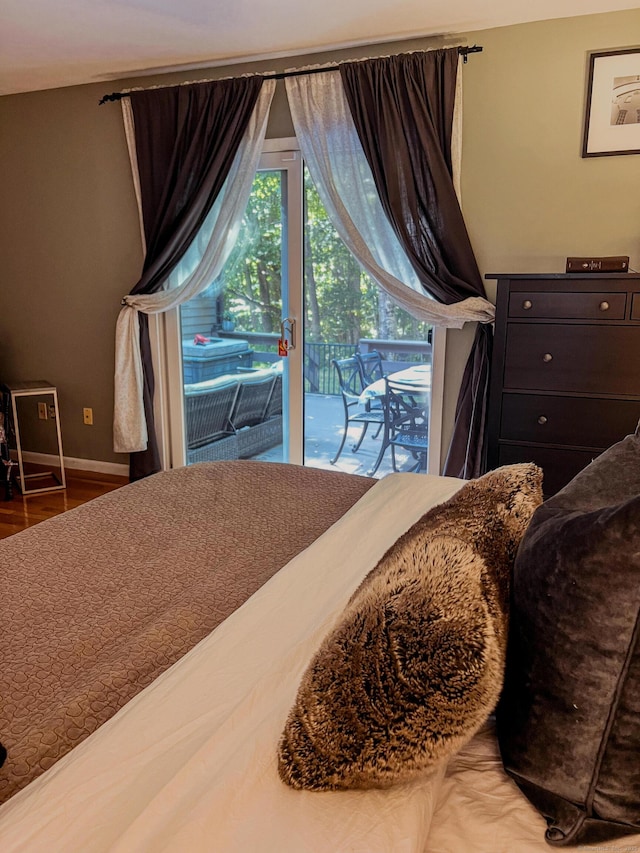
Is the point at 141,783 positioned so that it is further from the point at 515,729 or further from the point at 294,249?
the point at 294,249

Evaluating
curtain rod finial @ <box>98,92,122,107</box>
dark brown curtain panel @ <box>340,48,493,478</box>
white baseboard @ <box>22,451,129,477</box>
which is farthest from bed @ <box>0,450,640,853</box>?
curtain rod finial @ <box>98,92,122,107</box>

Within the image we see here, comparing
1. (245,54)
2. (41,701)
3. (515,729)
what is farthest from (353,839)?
(245,54)

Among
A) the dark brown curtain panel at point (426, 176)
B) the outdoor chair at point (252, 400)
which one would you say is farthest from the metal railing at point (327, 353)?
the dark brown curtain panel at point (426, 176)

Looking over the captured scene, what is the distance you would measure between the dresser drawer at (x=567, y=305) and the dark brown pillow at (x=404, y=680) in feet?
6.33

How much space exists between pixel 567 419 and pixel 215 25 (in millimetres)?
2454

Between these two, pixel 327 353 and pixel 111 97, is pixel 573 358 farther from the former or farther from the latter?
pixel 111 97

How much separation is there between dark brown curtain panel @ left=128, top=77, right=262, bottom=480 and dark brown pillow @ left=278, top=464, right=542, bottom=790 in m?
3.28

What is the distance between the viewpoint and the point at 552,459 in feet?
8.68

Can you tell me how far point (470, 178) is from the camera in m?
3.21

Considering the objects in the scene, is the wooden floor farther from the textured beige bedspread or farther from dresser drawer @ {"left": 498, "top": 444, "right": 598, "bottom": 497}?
dresser drawer @ {"left": 498, "top": 444, "right": 598, "bottom": 497}

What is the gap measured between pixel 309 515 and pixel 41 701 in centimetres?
91

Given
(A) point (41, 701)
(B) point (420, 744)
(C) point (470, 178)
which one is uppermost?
(C) point (470, 178)

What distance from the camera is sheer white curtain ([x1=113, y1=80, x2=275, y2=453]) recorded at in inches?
141

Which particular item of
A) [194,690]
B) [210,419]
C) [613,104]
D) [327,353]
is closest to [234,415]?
[210,419]
